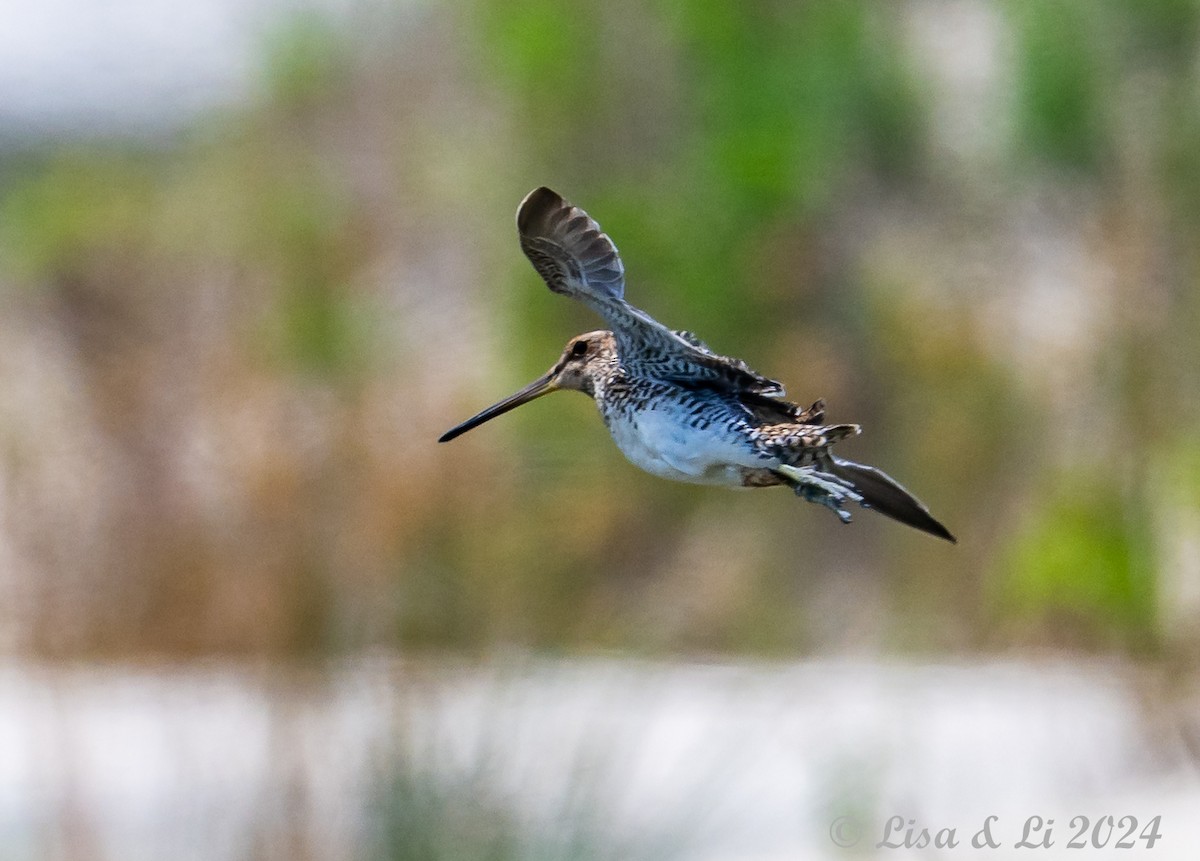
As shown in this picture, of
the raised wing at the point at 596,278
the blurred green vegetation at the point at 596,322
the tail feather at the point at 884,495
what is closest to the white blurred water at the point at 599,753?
the blurred green vegetation at the point at 596,322

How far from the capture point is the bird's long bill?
91.9 inches

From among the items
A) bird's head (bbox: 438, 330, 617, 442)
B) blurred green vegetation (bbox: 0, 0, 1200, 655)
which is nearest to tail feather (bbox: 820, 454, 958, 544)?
bird's head (bbox: 438, 330, 617, 442)

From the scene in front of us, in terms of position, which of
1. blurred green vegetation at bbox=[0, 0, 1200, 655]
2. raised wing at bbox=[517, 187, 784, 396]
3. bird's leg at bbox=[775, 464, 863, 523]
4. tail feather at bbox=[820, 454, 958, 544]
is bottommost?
bird's leg at bbox=[775, 464, 863, 523]

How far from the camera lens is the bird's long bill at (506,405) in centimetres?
233

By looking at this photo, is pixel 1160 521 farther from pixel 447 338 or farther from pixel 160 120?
pixel 160 120

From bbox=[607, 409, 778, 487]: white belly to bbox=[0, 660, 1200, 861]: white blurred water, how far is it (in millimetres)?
2256

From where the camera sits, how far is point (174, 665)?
1008 cm

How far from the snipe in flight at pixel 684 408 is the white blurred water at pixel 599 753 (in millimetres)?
2205

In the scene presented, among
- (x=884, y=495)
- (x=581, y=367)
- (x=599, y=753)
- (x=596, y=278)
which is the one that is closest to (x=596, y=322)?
(x=599, y=753)

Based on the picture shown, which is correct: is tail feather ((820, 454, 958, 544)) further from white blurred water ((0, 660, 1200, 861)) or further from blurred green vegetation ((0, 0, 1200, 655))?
blurred green vegetation ((0, 0, 1200, 655))

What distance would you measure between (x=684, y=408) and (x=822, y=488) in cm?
24

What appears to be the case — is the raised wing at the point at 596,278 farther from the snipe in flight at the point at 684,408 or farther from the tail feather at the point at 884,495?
the tail feather at the point at 884,495

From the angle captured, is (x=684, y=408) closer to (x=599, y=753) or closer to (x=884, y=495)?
(x=884, y=495)

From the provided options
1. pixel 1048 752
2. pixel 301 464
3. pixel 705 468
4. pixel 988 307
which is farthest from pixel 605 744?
pixel 988 307
